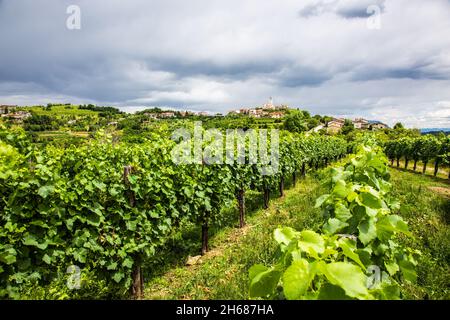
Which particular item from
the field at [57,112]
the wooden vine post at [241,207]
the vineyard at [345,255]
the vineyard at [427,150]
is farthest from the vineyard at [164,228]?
the field at [57,112]

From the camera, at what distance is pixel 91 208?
16.2 feet

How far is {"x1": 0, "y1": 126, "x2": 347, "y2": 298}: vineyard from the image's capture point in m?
4.12

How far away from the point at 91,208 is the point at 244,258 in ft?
12.4

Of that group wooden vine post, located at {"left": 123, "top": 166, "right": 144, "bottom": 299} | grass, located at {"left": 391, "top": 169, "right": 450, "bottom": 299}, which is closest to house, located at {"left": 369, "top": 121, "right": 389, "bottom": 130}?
grass, located at {"left": 391, "top": 169, "right": 450, "bottom": 299}

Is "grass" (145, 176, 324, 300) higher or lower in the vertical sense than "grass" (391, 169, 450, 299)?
lower

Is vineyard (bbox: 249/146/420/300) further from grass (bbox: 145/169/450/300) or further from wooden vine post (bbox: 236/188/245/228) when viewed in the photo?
wooden vine post (bbox: 236/188/245/228)

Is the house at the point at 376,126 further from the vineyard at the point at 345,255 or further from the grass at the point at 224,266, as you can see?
the vineyard at the point at 345,255

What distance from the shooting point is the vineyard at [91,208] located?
4117mm

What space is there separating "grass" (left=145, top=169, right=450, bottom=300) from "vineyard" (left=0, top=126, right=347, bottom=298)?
69cm

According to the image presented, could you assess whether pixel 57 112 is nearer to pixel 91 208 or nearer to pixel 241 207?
pixel 241 207

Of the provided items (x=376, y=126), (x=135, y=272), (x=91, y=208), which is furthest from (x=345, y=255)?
(x=376, y=126)

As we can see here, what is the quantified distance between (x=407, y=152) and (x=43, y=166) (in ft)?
140

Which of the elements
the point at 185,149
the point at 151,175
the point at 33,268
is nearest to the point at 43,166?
the point at 33,268

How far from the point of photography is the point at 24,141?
14.9 ft
